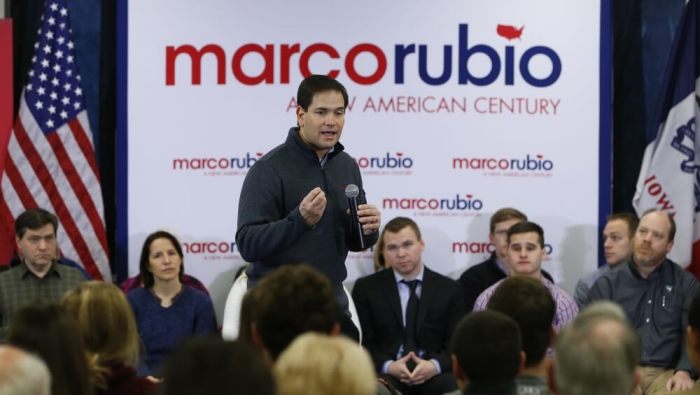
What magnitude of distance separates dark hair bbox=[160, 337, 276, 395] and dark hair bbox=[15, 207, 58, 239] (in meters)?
4.46

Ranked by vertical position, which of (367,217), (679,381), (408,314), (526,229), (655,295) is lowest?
(679,381)

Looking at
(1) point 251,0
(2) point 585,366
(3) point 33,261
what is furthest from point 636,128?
(2) point 585,366

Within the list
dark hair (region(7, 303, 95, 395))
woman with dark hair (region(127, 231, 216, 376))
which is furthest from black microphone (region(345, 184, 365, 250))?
woman with dark hair (region(127, 231, 216, 376))

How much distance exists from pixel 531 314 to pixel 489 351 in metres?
0.55

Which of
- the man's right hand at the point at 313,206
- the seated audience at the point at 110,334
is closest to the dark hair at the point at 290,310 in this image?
the seated audience at the point at 110,334

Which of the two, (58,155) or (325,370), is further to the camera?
(58,155)

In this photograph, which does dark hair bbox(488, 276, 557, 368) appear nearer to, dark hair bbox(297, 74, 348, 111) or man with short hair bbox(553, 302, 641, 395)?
man with short hair bbox(553, 302, 641, 395)

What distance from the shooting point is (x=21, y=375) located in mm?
2156

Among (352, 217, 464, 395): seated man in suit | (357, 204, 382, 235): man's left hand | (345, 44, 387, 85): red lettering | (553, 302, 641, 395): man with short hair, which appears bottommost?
(352, 217, 464, 395): seated man in suit

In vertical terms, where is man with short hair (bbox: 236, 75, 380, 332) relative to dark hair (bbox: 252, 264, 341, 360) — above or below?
above

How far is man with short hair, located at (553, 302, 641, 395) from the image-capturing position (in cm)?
246

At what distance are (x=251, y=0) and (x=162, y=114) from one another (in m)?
0.84

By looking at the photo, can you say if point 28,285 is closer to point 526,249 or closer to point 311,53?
point 311,53

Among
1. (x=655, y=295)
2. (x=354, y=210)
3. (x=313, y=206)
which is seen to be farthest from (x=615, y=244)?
(x=313, y=206)
